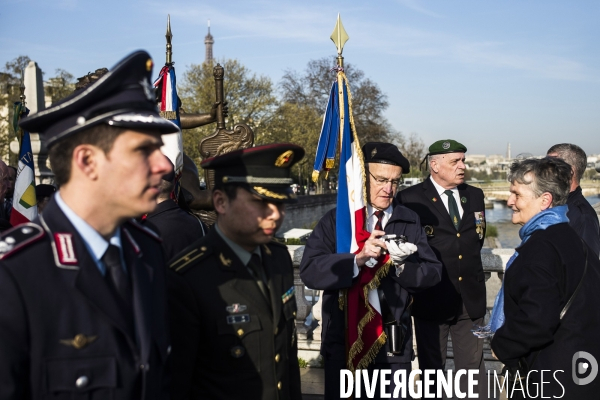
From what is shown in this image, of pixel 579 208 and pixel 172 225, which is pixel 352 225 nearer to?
pixel 172 225

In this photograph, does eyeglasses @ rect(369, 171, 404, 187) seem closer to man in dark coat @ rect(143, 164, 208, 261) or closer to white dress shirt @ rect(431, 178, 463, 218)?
white dress shirt @ rect(431, 178, 463, 218)

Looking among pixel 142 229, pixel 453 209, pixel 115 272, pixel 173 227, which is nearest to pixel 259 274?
pixel 142 229

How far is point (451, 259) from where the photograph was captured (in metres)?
5.62

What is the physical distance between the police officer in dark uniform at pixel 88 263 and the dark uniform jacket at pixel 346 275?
2.28 metres

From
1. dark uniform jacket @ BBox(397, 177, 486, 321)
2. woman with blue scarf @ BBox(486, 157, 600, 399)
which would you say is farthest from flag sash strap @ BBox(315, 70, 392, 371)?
dark uniform jacket @ BBox(397, 177, 486, 321)

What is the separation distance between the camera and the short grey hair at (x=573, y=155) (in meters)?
5.80

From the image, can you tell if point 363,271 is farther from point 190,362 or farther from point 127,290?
point 127,290

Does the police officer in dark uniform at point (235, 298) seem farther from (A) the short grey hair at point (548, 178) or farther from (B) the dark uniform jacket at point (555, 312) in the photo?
(A) the short grey hair at point (548, 178)

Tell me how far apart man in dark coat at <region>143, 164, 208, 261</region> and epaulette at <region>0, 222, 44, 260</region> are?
203 cm

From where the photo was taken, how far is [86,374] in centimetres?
194

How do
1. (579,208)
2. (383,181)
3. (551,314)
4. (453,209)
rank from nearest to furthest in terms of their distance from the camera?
(551,314) < (383,181) < (579,208) < (453,209)

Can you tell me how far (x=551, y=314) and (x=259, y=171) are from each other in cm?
192

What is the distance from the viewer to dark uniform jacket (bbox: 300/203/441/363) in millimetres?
4348

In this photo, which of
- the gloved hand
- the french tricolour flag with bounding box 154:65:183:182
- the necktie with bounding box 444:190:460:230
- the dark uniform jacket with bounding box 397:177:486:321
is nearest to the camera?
the gloved hand
